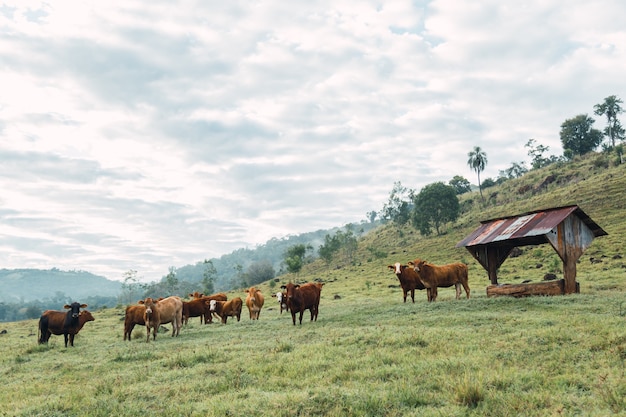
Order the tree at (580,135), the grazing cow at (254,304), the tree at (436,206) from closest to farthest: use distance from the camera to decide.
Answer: the grazing cow at (254,304), the tree at (436,206), the tree at (580,135)

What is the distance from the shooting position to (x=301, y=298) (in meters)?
19.8

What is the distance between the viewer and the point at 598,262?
3672cm

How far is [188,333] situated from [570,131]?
391ft

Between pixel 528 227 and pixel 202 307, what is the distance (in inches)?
693

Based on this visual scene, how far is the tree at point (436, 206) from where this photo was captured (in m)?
86.6

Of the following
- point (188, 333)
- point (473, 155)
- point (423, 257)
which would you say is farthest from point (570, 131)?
point (188, 333)

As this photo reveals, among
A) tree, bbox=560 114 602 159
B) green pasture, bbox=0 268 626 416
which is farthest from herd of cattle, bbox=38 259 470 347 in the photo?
tree, bbox=560 114 602 159

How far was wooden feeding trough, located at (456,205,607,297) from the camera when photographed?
63.3 feet

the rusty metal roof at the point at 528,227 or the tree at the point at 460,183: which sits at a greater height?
the tree at the point at 460,183

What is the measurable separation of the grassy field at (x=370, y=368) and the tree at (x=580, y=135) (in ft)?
364

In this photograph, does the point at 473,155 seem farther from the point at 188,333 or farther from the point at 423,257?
the point at 188,333

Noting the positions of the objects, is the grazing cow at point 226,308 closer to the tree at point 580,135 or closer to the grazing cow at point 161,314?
the grazing cow at point 161,314

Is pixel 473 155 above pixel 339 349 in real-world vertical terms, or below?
above

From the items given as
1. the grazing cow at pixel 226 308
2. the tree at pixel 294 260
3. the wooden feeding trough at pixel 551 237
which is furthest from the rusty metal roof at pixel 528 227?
the tree at pixel 294 260
